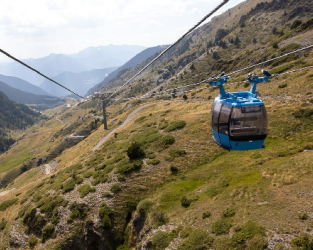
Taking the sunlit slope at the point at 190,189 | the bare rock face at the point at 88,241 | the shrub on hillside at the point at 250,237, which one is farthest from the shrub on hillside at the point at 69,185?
the shrub on hillside at the point at 250,237

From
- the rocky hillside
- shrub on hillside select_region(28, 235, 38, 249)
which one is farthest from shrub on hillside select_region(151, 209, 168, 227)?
shrub on hillside select_region(28, 235, 38, 249)

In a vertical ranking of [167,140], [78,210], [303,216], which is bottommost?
[78,210]

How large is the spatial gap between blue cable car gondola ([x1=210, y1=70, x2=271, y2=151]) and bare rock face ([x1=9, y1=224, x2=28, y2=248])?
3237 centimetres

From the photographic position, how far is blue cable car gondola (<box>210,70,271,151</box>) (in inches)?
611

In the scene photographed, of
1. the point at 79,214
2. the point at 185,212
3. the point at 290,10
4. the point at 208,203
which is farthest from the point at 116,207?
the point at 290,10

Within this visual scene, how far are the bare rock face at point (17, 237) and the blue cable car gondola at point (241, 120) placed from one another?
3237 cm

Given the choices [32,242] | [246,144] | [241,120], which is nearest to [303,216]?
[246,144]

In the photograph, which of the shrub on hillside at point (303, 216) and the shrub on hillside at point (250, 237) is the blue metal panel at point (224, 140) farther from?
the shrub on hillside at point (303, 216)

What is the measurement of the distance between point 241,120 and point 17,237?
3576cm

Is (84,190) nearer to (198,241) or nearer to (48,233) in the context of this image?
(48,233)

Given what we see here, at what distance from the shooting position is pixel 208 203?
24.8m

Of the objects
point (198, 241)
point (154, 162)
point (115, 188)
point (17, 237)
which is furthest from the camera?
point (154, 162)

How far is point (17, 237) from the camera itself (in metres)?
32.6

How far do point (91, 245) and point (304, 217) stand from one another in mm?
24622
